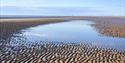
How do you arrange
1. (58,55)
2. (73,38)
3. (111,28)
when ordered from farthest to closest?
(111,28), (73,38), (58,55)

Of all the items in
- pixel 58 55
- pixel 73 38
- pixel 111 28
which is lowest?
pixel 111 28

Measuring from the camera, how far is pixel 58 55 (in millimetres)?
13797

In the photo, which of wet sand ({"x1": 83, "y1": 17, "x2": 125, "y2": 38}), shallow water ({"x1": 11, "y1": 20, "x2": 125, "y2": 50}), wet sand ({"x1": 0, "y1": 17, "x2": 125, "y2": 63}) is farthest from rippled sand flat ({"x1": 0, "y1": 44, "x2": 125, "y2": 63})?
wet sand ({"x1": 83, "y1": 17, "x2": 125, "y2": 38})

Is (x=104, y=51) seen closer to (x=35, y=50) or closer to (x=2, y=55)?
(x=35, y=50)

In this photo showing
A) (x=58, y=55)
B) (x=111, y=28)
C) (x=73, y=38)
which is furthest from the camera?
(x=111, y=28)

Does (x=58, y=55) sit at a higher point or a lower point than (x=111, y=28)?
higher

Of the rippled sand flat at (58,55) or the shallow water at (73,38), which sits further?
the shallow water at (73,38)

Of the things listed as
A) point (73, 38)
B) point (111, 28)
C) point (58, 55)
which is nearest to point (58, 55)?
point (58, 55)

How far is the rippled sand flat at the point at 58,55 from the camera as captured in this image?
12477 millimetres

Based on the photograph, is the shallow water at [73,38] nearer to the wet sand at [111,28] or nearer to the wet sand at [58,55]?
the wet sand at [111,28]

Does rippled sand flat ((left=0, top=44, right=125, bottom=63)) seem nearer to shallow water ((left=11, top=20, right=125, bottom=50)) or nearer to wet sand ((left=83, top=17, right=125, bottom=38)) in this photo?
shallow water ((left=11, top=20, right=125, bottom=50))

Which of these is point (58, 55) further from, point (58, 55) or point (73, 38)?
point (73, 38)

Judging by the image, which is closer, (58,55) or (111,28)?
(58,55)

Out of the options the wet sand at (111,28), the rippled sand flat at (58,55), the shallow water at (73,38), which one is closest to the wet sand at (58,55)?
the rippled sand flat at (58,55)
